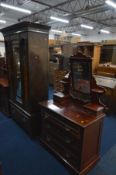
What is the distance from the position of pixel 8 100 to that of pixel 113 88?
2669mm

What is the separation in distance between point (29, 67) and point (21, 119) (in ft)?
3.80

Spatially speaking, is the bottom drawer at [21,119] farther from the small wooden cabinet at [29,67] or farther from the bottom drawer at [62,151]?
the bottom drawer at [62,151]

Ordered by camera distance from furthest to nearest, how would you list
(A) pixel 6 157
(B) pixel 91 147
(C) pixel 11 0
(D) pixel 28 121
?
(C) pixel 11 0 < (D) pixel 28 121 < (A) pixel 6 157 < (B) pixel 91 147

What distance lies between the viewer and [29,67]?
91.0 inches

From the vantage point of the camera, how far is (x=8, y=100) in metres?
3.35

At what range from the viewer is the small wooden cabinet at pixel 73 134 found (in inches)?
66.8

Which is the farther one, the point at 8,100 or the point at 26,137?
the point at 8,100

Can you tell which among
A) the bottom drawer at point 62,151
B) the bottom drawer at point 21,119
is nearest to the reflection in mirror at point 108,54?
the bottom drawer at point 21,119

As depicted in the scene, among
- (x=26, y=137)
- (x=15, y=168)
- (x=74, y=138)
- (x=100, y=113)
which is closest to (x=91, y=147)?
(x=74, y=138)

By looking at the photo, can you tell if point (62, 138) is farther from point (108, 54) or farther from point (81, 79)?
point (108, 54)

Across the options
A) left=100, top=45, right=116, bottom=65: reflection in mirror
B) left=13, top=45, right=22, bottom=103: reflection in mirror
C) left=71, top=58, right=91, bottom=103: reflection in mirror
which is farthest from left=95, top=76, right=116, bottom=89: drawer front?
left=13, top=45, right=22, bottom=103: reflection in mirror

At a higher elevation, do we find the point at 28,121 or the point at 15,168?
the point at 28,121

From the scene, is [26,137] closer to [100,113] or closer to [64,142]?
[64,142]

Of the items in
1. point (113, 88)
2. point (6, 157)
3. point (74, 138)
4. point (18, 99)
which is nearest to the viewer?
point (74, 138)
